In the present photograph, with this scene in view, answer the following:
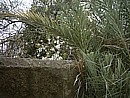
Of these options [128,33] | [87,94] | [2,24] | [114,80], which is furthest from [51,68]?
[2,24]

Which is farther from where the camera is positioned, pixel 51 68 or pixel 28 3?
pixel 28 3

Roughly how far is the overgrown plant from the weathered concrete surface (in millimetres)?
88

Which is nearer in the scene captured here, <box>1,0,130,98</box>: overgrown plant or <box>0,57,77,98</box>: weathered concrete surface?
<box>1,0,130,98</box>: overgrown plant

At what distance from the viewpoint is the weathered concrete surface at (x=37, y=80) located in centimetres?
128

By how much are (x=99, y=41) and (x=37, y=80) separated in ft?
1.35

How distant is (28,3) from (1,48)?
0.72 m

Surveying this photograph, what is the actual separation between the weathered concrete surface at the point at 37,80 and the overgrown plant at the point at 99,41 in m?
0.09

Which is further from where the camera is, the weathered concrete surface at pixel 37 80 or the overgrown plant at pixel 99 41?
the weathered concrete surface at pixel 37 80

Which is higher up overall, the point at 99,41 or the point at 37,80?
the point at 99,41

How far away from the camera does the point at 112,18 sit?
3.92 ft

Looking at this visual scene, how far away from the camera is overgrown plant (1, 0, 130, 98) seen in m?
1.13

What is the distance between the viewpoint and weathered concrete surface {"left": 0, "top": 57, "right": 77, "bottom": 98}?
128 cm

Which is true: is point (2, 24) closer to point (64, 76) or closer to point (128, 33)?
point (64, 76)

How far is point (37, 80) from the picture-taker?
1.29 m
